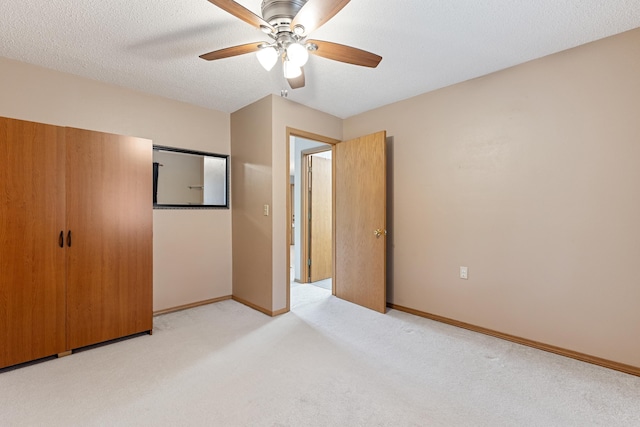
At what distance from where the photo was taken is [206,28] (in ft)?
6.42

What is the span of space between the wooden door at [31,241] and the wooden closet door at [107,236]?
0.24 ft

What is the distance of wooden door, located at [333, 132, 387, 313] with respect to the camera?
321cm

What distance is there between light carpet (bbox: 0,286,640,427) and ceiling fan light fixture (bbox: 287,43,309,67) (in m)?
1.98

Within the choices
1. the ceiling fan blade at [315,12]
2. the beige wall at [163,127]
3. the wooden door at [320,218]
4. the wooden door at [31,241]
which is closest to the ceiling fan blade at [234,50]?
the ceiling fan blade at [315,12]

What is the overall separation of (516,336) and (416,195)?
5.04 feet

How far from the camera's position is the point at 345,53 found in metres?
1.77

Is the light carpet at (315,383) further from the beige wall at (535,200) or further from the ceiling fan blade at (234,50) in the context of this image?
the ceiling fan blade at (234,50)

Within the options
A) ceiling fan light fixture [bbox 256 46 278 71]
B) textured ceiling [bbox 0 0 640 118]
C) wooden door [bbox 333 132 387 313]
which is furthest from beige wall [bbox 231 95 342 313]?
ceiling fan light fixture [bbox 256 46 278 71]

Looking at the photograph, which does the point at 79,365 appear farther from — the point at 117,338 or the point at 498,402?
the point at 498,402

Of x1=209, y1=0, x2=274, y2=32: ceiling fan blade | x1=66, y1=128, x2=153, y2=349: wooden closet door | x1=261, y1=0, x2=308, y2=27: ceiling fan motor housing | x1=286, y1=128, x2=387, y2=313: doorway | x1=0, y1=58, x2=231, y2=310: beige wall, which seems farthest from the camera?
x1=286, y1=128, x2=387, y2=313: doorway

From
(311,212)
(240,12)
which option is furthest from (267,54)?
(311,212)

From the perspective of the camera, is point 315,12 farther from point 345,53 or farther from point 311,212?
point 311,212

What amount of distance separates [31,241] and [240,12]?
2.13 meters

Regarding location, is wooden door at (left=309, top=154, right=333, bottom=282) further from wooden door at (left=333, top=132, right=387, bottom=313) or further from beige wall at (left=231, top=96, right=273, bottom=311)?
beige wall at (left=231, top=96, right=273, bottom=311)
